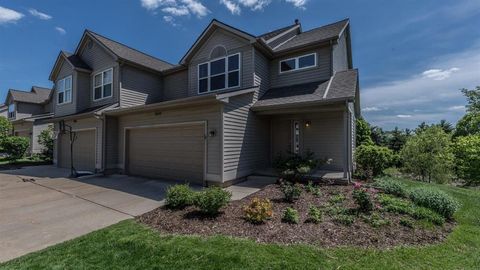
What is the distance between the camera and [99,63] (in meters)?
13.9

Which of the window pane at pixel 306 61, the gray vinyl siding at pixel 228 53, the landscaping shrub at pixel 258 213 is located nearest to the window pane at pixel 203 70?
the gray vinyl siding at pixel 228 53

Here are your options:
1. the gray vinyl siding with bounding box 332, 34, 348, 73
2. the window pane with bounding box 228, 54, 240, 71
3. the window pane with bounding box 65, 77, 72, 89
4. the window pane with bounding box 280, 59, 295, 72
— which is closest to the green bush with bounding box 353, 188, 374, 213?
the gray vinyl siding with bounding box 332, 34, 348, 73

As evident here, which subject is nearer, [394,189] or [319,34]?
[394,189]

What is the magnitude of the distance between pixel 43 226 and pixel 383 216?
7342 millimetres

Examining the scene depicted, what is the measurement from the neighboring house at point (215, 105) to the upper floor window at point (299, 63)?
0.16 ft

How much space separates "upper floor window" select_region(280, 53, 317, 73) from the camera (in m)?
11.2

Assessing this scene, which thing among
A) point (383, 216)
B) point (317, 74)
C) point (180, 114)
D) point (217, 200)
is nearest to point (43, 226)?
point (217, 200)

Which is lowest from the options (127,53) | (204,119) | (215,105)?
(204,119)

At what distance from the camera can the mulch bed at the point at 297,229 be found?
4.12 m

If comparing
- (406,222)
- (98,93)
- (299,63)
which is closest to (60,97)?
(98,93)

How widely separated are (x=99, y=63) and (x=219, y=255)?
47.4ft

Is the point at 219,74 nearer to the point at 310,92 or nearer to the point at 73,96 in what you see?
the point at 310,92

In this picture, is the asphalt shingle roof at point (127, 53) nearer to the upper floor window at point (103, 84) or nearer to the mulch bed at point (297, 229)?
the upper floor window at point (103, 84)

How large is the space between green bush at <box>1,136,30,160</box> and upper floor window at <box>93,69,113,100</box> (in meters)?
9.37
